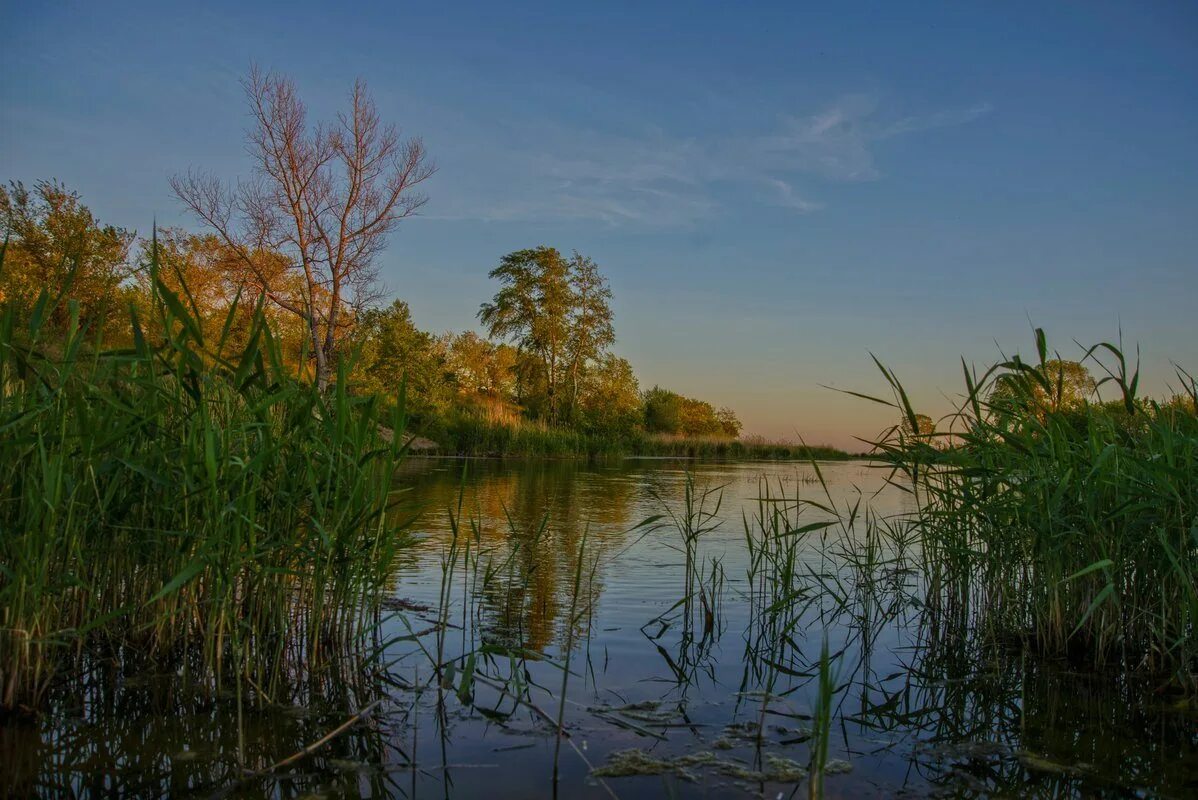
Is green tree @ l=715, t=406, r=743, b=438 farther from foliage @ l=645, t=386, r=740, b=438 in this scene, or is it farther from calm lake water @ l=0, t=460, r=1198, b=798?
calm lake water @ l=0, t=460, r=1198, b=798

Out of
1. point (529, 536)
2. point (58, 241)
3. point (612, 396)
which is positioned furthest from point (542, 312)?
point (529, 536)

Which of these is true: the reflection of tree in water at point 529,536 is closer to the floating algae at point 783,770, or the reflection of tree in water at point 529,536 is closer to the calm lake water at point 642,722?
the calm lake water at point 642,722

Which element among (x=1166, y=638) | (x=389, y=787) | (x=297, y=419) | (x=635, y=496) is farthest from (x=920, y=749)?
(x=635, y=496)

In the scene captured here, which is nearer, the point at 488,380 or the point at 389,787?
the point at 389,787

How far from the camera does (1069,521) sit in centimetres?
395

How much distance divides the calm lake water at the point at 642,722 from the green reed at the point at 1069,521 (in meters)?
0.25

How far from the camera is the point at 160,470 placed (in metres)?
3.13

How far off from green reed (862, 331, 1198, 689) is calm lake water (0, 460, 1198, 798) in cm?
25

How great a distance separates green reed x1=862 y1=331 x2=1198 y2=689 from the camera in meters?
3.63

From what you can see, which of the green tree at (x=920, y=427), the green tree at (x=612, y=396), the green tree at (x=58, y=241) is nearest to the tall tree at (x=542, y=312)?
the green tree at (x=612, y=396)

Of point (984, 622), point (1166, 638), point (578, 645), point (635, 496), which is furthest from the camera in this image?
point (635, 496)

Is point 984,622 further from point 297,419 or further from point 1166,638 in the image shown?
point 297,419

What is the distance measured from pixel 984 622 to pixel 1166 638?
998mm

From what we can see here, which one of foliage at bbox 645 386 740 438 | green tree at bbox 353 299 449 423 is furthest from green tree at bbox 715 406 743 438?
green tree at bbox 353 299 449 423
